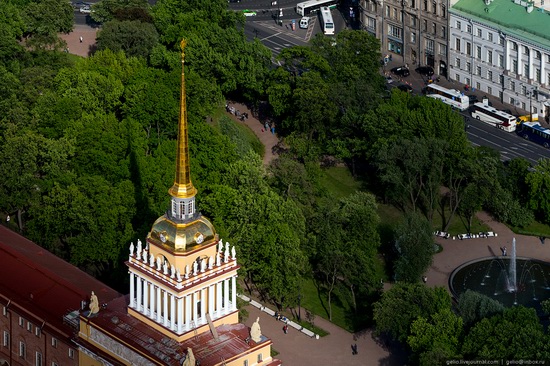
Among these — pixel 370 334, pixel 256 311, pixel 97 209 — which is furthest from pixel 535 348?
pixel 97 209

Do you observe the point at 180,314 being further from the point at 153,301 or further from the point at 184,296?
the point at 153,301

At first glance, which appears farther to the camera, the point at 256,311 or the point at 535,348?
the point at 256,311

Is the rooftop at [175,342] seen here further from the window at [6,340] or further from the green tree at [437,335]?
the green tree at [437,335]

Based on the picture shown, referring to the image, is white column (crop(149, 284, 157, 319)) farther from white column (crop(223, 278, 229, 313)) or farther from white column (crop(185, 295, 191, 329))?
white column (crop(223, 278, 229, 313))

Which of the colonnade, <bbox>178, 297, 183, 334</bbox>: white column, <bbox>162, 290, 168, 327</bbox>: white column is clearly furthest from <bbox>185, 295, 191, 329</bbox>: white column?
<bbox>162, 290, 168, 327</bbox>: white column

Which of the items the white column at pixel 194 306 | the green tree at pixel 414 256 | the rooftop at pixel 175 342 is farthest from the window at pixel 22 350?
the green tree at pixel 414 256

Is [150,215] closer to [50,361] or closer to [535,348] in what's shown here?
[50,361]
